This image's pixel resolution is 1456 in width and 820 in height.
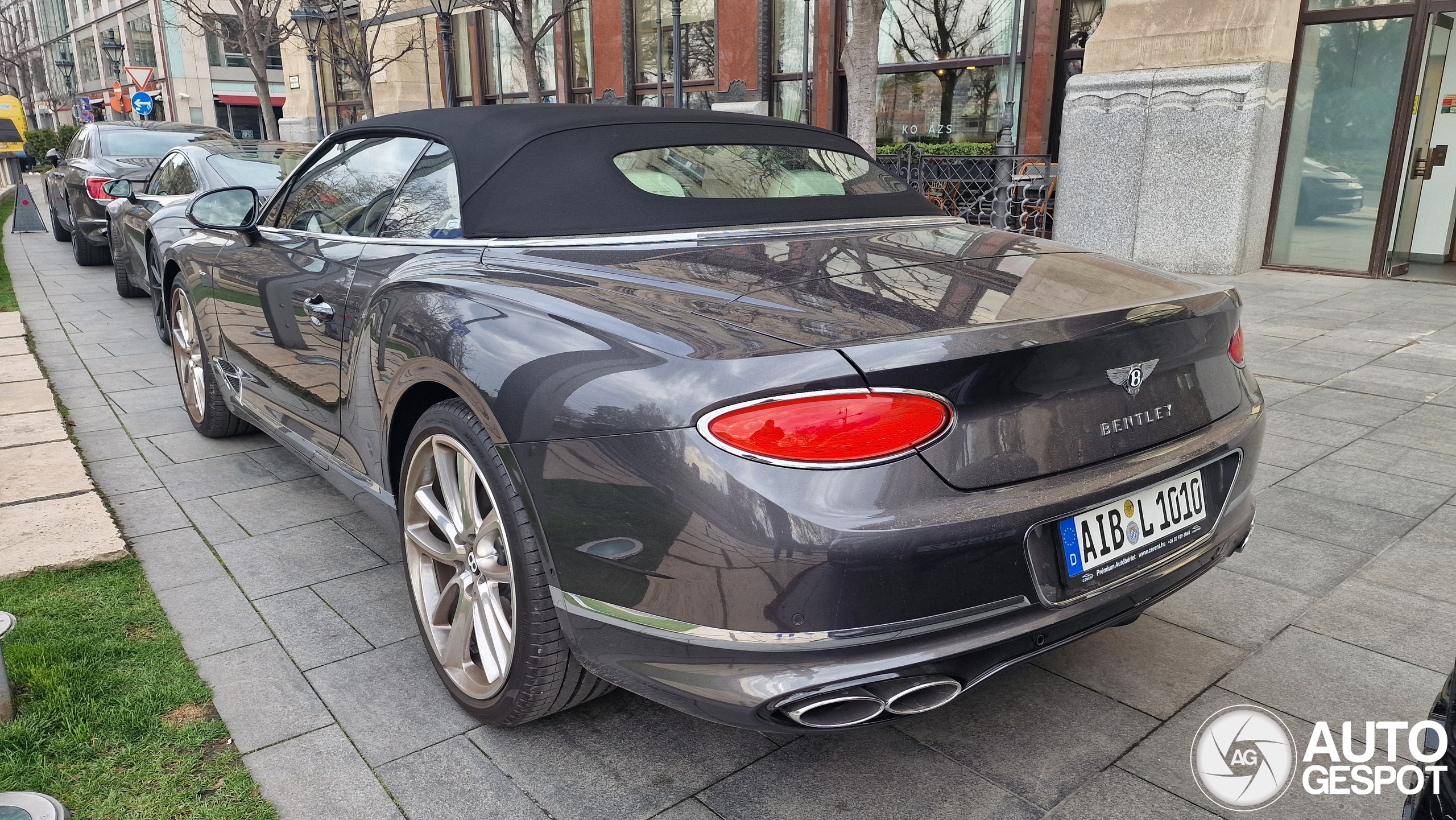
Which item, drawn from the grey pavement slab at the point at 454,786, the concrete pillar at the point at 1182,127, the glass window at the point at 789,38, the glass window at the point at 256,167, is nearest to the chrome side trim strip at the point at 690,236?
the grey pavement slab at the point at 454,786

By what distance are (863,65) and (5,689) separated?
7165 mm

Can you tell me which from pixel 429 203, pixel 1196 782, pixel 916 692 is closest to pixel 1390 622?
pixel 1196 782

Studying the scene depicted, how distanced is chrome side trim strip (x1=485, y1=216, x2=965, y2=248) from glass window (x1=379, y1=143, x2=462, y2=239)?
24cm

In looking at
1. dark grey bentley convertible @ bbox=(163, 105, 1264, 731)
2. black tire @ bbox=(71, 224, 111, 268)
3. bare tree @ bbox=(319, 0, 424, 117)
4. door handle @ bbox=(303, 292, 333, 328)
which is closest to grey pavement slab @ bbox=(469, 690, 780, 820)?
dark grey bentley convertible @ bbox=(163, 105, 1264, 731)

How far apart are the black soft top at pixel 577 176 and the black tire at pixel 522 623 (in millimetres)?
677

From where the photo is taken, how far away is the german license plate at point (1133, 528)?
2027 millimetres

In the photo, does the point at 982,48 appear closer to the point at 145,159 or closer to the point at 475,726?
the point at 145,159

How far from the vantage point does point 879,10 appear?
7844 millimetres

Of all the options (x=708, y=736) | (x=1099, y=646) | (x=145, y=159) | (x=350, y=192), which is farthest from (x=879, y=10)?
(x=145, y=159)

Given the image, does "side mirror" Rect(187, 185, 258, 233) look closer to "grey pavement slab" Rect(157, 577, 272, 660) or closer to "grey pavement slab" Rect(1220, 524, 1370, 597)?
"grey pavement slab" Rect(157, 577, 272, 660)

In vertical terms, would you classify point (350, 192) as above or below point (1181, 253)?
above

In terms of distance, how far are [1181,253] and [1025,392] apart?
8.90m

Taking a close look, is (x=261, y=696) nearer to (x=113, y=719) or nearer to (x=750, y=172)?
(x=113, y=719)

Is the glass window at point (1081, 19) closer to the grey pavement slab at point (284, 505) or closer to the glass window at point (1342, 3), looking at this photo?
the glass window at point (1342, 3)
